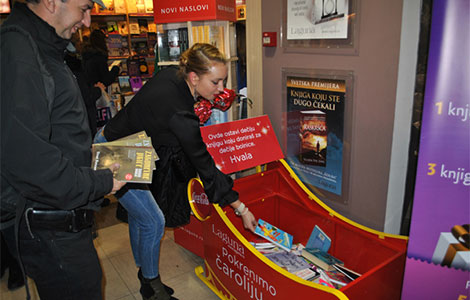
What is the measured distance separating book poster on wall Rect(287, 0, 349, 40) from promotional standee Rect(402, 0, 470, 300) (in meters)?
0.73

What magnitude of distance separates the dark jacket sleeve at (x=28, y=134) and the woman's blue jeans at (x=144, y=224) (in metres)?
0.81

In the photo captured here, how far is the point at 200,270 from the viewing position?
2.56m

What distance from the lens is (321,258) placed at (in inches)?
84.3

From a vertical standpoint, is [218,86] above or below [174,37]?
below

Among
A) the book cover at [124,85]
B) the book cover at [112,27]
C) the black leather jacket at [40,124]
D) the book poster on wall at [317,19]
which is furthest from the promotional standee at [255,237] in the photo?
the book cover at [112,27]

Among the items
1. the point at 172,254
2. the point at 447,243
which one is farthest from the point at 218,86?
the point at 172,254

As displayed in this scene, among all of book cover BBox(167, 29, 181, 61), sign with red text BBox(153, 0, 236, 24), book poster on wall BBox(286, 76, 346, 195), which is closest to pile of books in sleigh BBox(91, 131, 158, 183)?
book poster on wall BBox(286, 76, 346, 195)

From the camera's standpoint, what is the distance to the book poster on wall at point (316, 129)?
217 cm

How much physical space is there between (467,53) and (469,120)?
24cm

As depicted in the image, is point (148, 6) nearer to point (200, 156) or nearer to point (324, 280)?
point (200, 156)

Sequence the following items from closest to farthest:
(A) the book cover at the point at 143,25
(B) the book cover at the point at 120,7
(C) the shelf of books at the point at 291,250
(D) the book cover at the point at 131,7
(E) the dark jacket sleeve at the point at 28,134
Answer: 1. (E) the dark jacket sleeve at the point at 28,134
2. (C) the shelf of books at the point at 291,250
3. (B) the book cover at the point at 120,7
4. (D) the book cover at the point at 131,7
5. (A) the book cover at the point at 143,25

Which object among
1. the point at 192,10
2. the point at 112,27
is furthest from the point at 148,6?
the point at 192,10

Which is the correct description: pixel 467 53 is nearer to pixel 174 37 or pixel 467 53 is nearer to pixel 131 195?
pixel 131 195

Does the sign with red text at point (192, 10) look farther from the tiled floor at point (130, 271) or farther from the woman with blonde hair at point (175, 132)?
the tiled floor at point (130, 271)
